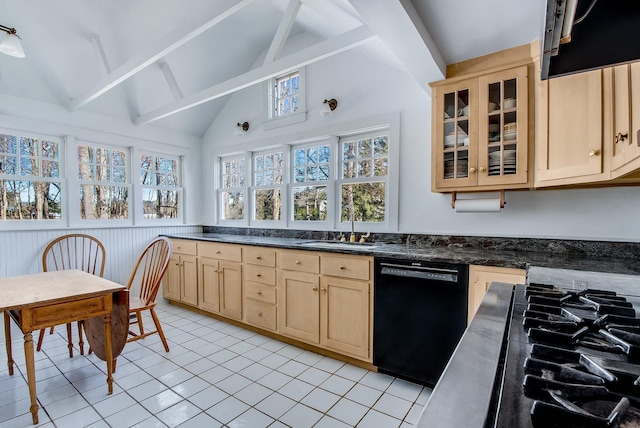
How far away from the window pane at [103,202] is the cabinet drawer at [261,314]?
217 cm

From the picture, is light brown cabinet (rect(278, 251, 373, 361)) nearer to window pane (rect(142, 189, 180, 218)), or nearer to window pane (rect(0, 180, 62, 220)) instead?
window pane (rect(142, 189, 180, 218))

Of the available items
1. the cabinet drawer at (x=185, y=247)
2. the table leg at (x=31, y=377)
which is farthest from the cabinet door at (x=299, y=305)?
the table leg at (x=31, y=377)

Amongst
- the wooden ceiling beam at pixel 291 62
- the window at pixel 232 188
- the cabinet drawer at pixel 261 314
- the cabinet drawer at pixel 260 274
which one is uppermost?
the wooden ceiling beam at pixel 291 62

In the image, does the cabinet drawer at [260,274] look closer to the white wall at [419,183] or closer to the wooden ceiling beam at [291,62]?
the white wall at [419,183]

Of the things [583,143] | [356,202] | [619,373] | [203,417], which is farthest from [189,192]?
[619,373]

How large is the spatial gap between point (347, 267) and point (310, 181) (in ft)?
4.68

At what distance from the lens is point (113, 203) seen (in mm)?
3863

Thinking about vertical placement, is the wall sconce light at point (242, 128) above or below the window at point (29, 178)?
above

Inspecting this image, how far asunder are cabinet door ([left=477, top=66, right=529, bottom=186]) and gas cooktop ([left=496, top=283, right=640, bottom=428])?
4.42 ft

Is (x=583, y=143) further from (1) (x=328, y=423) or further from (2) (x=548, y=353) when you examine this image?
(1) (x=328, y=423)

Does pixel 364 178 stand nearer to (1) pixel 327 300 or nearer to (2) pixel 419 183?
(2) pixel 419 183

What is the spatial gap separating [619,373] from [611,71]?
1741 millimetres

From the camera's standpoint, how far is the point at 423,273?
2129 millimetres

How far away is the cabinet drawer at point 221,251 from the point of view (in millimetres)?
3271
